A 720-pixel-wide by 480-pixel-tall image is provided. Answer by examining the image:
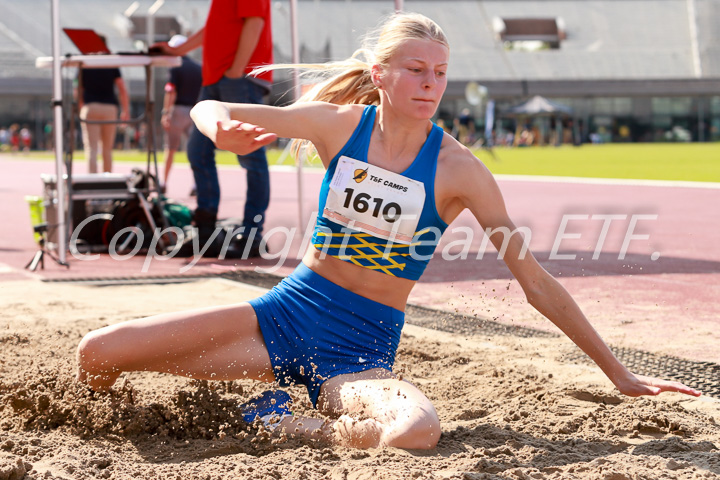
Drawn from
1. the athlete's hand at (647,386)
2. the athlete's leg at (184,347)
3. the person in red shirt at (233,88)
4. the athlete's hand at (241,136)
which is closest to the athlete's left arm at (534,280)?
the athlete's hand at (647,386)

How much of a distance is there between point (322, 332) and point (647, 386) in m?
1.22

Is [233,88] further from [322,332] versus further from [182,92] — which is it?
[182,92]

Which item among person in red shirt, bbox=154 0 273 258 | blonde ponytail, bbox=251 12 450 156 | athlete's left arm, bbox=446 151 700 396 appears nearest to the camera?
athlete's left arm, bbox=446 151 700 396

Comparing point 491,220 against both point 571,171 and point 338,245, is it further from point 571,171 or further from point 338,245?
point 571,171

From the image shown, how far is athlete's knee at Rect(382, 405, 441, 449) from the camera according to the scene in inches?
119

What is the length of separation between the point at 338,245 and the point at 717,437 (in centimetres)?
158

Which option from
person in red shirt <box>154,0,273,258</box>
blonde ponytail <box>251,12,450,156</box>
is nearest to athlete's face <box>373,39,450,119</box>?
blonde ponytail <box>251,12,450,156</box>

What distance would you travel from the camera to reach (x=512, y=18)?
62281mm

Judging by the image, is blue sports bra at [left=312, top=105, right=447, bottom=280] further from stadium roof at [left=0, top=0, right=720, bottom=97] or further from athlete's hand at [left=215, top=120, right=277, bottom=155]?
stadium roof at [left=0, top=0, right=720, bottom=97]

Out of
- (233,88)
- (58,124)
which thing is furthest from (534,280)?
(58,124)

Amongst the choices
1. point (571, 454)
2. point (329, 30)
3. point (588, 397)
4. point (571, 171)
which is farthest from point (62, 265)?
point (329, 30)

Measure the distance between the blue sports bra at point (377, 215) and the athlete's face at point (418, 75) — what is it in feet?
0.64

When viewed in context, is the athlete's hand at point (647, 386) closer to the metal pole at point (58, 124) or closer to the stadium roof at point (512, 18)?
the metal pole at point (58, 124)

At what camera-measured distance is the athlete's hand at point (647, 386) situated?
3219 mm
